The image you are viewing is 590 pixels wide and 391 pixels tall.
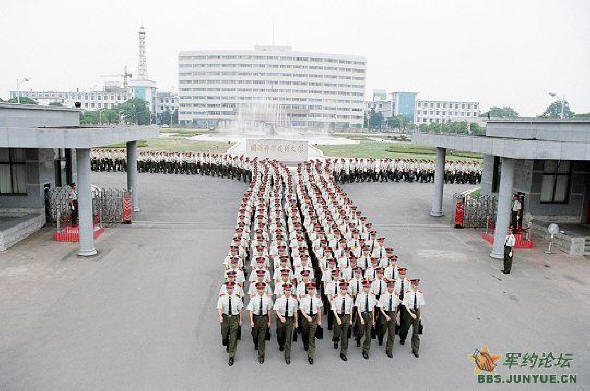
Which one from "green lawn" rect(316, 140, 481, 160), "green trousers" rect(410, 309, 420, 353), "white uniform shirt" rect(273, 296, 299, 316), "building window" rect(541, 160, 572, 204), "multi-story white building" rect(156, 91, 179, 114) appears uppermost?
"multi-story white building" rect(156, 91, 179, 114)

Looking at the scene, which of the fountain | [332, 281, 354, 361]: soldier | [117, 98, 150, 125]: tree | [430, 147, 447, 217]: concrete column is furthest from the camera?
[117, 98, 150, 125]: tree

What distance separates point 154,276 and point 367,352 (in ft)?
A: 17.3

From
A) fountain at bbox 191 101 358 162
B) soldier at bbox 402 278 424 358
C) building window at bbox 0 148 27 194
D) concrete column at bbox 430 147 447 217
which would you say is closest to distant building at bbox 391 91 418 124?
fountain at bbox 191 101 358 162

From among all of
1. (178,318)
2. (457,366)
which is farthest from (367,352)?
(178,318)

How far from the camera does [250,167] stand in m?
25.2

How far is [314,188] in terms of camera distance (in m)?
16.5

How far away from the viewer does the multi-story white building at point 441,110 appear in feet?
493

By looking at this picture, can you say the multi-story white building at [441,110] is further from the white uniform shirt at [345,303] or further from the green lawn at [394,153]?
the white uniform shirt at [345,303]

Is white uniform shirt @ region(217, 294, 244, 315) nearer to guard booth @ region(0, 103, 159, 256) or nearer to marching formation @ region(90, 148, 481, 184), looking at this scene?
guard booth @ region(0, 103, 159, 256)

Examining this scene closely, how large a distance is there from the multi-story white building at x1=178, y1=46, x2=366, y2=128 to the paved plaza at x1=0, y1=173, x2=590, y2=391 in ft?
369

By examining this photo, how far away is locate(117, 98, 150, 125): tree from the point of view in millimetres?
99381

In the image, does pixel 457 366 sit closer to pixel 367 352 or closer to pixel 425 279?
pixel 367 352

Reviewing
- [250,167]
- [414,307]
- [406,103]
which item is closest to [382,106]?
[406,103]

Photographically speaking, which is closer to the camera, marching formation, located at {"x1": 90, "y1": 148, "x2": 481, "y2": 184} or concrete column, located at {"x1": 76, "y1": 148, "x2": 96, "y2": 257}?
concrete column, located at {"x1": 76, "y1": 148, "x2": 96, "y2": 257}
